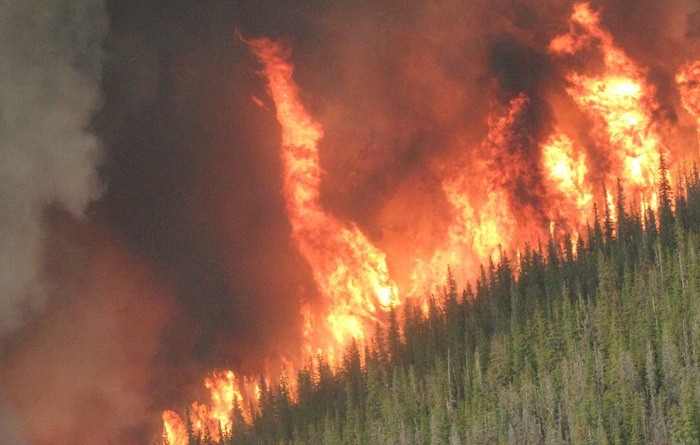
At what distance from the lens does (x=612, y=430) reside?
197875mm

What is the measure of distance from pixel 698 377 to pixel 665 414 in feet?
16.1

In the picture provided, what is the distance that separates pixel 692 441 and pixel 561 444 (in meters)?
14.5

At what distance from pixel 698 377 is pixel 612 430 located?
31.4 ft

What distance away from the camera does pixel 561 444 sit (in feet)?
655

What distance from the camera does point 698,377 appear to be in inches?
7746

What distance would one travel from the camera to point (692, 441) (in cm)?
19012

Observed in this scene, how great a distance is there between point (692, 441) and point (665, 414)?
27.5ft

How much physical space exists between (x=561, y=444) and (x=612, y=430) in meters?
5.19
